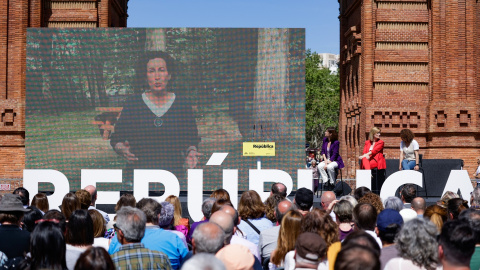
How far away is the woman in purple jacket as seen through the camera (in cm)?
1700

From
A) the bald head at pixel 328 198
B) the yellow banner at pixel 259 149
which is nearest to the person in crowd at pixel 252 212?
the bald head at pixel 328 198

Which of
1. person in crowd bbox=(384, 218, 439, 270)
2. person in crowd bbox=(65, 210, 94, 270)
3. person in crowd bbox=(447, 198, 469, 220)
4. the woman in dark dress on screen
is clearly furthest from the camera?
the woman in dark dress on screen

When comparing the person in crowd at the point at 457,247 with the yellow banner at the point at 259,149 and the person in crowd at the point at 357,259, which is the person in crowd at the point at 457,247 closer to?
the person in crowd at the point at 357,259

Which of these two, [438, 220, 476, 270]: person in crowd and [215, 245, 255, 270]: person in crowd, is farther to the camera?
[215, 245, 255, 270]: person in crowd

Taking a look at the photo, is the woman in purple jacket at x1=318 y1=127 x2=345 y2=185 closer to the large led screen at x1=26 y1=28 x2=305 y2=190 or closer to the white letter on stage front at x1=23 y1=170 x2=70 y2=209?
the large led screen at x1=26 y1=28 x2=305 y2=190

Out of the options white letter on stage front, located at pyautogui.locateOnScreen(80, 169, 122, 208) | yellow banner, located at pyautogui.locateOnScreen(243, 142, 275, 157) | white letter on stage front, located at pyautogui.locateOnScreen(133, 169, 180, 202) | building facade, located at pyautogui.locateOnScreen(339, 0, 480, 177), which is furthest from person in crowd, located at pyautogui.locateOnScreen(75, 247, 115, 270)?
building facade, located at pyautogui.locateOnScreen(339, 0, 480, 177)

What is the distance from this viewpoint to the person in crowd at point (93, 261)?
15.1 feet

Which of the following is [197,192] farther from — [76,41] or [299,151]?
[76,41]

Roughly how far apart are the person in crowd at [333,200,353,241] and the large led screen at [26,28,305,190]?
37.3 ft

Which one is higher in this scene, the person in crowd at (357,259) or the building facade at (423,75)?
the building facade at (423,75)

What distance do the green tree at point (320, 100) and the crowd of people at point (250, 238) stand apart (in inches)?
2371

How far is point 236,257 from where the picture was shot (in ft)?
19.3

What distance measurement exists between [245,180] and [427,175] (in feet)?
16.1

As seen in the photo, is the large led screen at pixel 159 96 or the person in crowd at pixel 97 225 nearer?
the person in crowd at pixel 97 225
